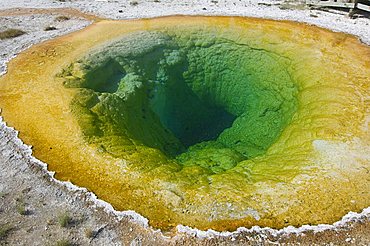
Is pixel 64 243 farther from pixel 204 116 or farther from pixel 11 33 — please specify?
pixel 11 33

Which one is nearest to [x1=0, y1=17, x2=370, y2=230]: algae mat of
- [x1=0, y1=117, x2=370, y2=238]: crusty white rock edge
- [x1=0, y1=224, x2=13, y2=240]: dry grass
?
[x1=0, y1=117, x2=370, y2=238]: crusty white rock edge

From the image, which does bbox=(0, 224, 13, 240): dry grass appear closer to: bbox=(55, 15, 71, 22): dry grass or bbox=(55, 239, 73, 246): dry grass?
bbox=(55, 239, 73, 246): dry grass

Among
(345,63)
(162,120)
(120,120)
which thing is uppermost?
(345,63)

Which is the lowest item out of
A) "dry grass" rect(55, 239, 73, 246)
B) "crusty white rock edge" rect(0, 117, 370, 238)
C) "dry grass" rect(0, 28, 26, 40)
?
"dry grass" rect(55, 239, 73, 246)

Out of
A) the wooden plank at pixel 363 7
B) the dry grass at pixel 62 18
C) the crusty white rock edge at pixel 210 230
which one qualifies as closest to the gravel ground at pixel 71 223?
the crusty white rock edge at pixel 210 230

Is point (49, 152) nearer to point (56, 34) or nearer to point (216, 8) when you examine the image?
point (56, 34)

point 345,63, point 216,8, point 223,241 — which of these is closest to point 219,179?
point 223,241

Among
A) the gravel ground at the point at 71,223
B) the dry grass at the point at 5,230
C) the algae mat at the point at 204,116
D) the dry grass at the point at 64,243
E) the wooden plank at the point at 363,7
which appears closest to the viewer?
the dry grass at the point at 64,243

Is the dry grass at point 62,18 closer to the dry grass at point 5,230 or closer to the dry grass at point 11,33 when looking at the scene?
the dry grass at point 11,33

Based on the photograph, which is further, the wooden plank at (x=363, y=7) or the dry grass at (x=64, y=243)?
the wooden plank at (x=363, y=7)
